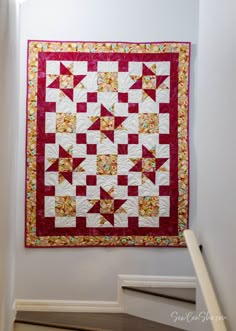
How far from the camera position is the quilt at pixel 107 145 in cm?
295

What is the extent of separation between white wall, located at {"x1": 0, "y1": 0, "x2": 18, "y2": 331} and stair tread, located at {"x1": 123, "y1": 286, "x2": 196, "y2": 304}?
86 cm

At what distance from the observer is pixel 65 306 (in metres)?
2.95

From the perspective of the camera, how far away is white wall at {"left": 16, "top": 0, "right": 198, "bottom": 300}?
2.97 meters

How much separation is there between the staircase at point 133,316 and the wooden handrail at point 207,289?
2.08 ft

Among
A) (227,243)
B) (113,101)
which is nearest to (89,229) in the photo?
(113,101)

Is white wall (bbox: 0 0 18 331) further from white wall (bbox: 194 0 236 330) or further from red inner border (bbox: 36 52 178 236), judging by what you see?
white wall (bbox: 194 0 236 330)

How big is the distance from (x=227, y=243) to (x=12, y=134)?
1.36 meters

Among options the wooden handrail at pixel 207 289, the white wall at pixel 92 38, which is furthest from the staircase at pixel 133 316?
the wooden handrail at pixel 207 289

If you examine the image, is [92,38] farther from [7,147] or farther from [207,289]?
[207,289]

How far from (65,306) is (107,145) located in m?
1.18

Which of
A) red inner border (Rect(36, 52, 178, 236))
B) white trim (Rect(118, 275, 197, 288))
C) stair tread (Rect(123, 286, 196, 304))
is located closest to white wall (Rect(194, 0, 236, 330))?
stair tread (Rect(123, 286, 196, 304))

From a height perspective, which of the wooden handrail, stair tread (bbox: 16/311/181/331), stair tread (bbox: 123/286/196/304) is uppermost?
the wooden handrail

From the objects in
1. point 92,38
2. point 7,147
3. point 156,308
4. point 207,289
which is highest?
point 92,38

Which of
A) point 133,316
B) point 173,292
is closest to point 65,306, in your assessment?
point 133,316
